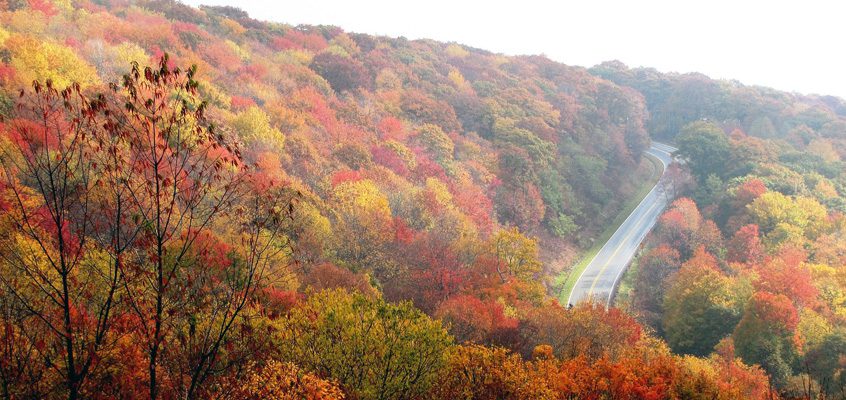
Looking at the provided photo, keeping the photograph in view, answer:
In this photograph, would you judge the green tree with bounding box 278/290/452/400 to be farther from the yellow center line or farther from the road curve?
the yellow center line

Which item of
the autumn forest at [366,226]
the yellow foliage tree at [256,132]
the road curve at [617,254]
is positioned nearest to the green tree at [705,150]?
the autumn forest at [366,226]

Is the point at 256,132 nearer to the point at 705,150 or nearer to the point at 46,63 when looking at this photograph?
the point at 46,63

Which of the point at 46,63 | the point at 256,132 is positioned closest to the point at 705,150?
the point at 256,132

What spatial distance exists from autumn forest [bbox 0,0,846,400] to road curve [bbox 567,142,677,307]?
2.08 meters

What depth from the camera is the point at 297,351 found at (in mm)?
20859

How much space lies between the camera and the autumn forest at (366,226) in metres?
10.8

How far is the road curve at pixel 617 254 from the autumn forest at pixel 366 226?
2079mm

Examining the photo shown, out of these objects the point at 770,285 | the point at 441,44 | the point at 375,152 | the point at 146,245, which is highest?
the point at 441,44

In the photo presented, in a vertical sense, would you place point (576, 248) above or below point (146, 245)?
below

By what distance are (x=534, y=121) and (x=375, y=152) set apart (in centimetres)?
3432

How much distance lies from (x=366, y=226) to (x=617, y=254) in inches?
1600

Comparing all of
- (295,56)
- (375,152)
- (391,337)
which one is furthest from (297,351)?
(295,56)

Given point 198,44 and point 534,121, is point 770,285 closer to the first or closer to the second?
point 534,121

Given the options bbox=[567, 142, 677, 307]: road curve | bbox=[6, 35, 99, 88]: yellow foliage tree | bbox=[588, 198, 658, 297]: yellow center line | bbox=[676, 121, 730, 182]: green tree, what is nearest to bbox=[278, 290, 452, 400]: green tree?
bbox=[6, 35, 99, 88]: yellow foliage tree
